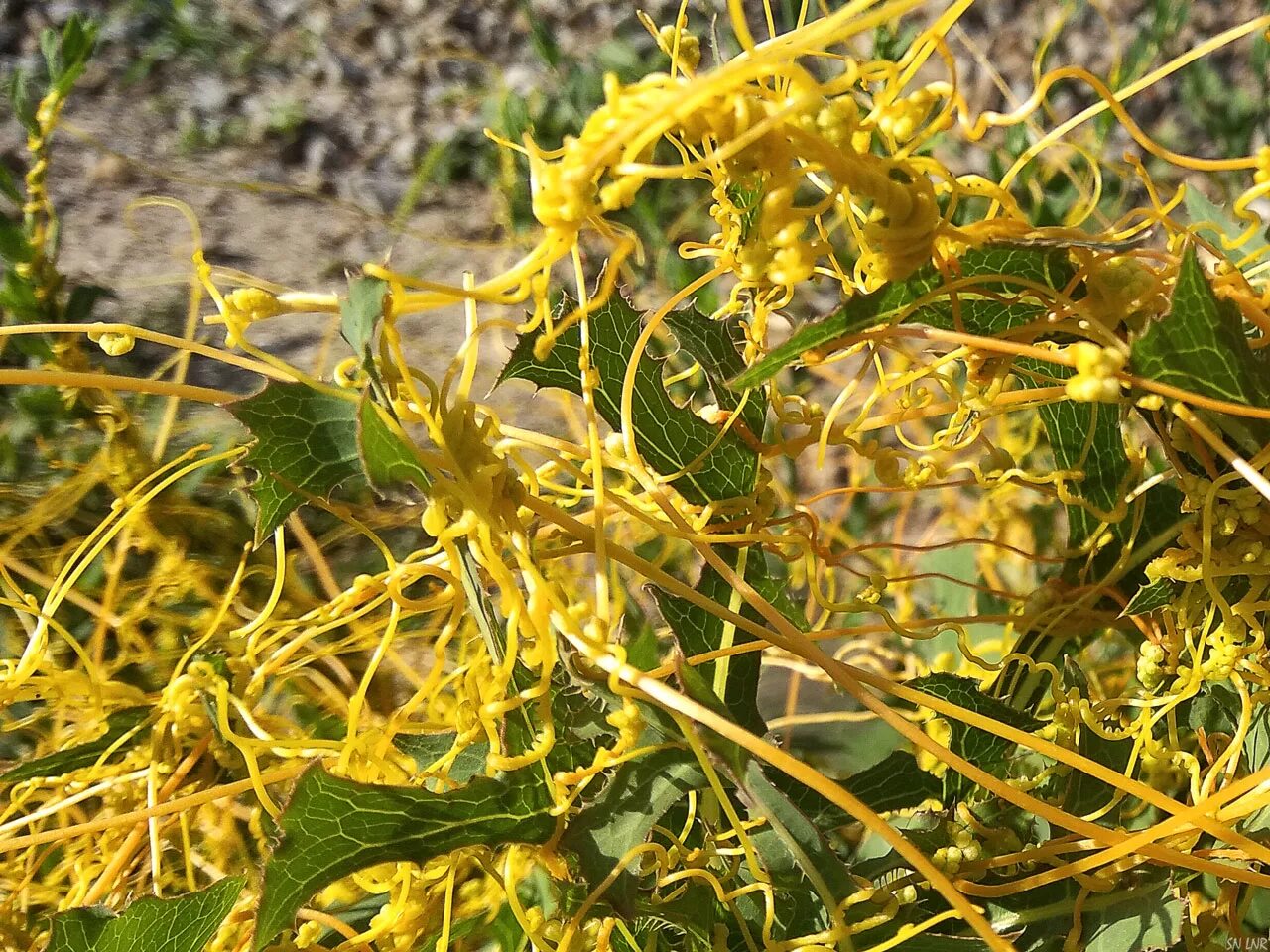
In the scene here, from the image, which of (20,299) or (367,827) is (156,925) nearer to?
(367,827)

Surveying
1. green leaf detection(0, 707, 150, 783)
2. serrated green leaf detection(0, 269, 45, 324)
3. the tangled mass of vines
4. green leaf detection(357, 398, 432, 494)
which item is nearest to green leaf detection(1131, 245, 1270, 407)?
the tangled mass of vines

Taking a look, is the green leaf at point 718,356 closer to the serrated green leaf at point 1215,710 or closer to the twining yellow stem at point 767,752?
the twining yellow stem at point 767,752

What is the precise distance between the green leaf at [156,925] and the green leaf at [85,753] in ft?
0.45

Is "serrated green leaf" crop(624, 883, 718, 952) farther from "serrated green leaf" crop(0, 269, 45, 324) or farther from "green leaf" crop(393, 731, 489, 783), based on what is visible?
"serrated green leaf" crop(0, 269, 45, 324)

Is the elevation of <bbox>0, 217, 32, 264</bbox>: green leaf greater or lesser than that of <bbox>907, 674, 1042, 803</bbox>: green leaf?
greater

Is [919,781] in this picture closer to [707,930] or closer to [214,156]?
[707,930]

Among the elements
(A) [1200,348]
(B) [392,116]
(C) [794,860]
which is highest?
(B) [392,116]

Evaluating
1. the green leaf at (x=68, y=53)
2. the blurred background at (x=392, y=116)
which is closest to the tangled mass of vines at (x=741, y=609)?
the green leaf at (x=68, y=53)

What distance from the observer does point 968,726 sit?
0.47 metres

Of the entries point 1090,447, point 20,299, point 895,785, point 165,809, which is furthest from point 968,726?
point 20,299

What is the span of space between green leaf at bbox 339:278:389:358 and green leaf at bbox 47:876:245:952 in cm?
24

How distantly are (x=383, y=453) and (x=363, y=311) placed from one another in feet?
0.16

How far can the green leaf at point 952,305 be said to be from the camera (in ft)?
1.25

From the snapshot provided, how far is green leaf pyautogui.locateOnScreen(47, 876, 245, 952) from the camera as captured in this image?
43 cm
